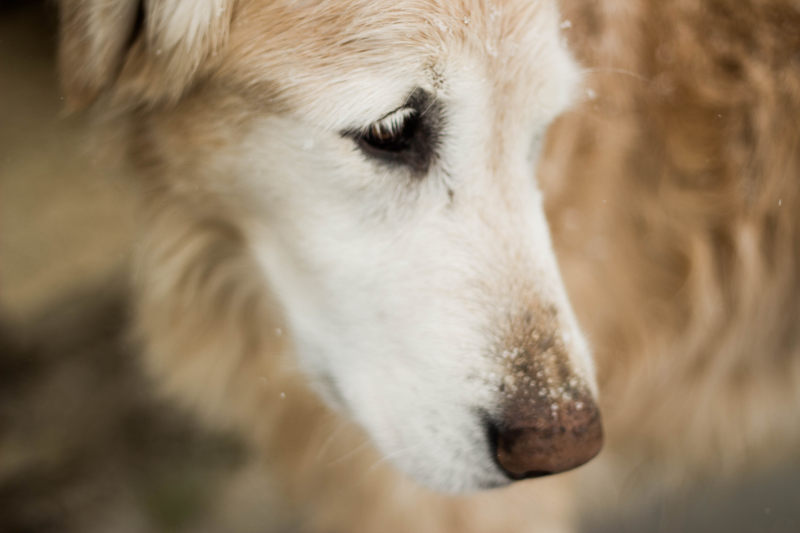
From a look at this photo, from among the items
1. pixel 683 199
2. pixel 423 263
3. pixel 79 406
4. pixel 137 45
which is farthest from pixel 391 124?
pixel 79 406

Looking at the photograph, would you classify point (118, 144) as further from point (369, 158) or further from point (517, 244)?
point (517, 244)

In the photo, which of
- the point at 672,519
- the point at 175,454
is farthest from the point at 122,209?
the point at 672,519

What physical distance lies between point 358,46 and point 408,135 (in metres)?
0.13

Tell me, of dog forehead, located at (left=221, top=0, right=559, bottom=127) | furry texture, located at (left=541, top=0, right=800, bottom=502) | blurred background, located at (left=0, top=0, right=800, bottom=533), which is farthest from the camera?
blurred background, located at (left=0, top=0, right=800, bottom=533)

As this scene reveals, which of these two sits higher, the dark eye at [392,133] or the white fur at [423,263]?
the dark eye at [392,133]

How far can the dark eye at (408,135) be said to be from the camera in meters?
0.82

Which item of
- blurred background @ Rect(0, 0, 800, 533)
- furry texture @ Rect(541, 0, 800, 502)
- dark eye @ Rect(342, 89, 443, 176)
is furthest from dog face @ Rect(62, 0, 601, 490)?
blurred background @ Rect(0, 0, 800, 533)

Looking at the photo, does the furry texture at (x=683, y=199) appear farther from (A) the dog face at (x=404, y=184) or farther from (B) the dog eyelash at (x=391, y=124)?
(B) the dog eyelash at (x=391, y=124)

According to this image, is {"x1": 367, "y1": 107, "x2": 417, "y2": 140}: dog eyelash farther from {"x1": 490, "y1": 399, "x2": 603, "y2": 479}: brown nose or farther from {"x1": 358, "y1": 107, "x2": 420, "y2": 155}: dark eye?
{"x1": 490, "y1": 399, "x2": 603, "y2": 479}: brown nose

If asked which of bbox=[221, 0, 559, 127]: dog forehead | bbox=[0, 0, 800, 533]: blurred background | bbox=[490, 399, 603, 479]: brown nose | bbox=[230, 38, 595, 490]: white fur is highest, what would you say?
bbox=[221, 0, 559, 127]: dog forehead

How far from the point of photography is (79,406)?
170 centimetres

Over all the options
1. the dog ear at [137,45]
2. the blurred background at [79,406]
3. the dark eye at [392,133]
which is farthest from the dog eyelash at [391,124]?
the blurred background at [79,406]

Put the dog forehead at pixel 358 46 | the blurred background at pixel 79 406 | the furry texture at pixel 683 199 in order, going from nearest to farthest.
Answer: the dog forehead at pixel 358 46 < the furry texture at pixel 683 199 < the blurred background at pixel 79 406

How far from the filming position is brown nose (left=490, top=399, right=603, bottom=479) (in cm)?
86
